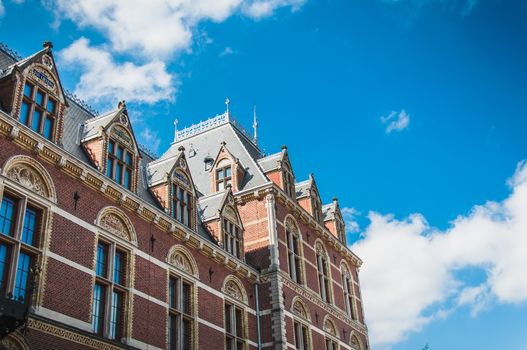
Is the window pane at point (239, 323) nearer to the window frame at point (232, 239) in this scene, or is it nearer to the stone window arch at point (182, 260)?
the window frame at point (232, 239)

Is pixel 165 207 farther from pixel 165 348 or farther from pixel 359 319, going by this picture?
pixel 359 319

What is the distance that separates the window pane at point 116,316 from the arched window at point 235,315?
22.6 ft

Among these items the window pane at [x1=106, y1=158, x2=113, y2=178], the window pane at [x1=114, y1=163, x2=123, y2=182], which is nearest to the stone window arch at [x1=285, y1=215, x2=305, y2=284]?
the window pane at [x1=114, y1=163, x2=123, y2=182]

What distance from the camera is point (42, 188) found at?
20.0 m

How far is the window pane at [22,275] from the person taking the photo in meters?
18.2

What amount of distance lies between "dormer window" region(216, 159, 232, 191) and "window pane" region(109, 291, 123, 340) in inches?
533

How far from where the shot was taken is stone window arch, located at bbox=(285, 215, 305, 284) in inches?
1328

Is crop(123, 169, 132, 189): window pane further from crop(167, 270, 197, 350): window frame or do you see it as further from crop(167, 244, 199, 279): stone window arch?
crop(167, 270, 197, 350): window frame

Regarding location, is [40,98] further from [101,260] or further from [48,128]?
[101,260]

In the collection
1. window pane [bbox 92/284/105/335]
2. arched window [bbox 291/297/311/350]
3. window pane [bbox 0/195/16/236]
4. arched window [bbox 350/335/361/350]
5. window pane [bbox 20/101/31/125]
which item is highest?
window pane [bbox 20/101/31/125]

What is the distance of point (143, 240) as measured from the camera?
941 inches

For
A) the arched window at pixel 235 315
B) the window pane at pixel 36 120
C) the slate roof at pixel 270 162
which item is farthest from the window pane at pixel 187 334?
the slate roof at pixel 270 162

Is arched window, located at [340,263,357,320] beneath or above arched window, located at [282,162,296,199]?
beneath

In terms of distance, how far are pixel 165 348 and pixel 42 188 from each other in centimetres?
739
